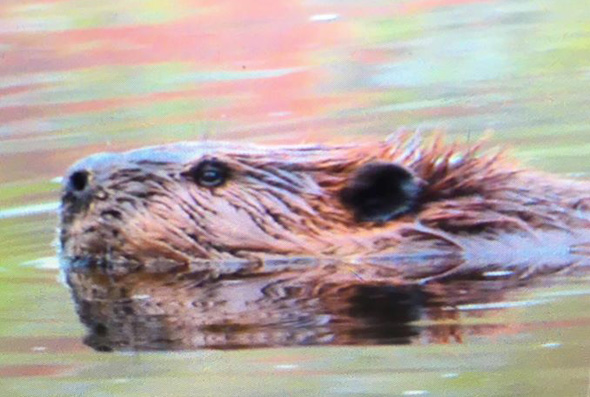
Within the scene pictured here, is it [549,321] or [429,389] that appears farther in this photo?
[549,321]

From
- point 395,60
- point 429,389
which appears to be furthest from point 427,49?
point 429,389

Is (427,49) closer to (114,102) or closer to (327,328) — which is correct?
(114,102)

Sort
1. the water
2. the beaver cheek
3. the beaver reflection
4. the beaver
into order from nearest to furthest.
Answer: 1. the water
2. the beaver reflection
3. the beaver
4. the beaver cheek

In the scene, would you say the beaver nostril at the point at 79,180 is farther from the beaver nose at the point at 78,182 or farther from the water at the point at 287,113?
the water at the point at 287,113

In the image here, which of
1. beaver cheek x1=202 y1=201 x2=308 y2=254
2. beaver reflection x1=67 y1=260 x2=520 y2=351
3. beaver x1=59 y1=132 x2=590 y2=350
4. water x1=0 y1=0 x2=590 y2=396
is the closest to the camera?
water x1=0 y1=0 x2=590 y2=396

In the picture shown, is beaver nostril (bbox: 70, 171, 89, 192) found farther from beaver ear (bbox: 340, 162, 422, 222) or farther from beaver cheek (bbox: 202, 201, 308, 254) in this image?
beaver ear (bbox: 340, 162, 422, 222)

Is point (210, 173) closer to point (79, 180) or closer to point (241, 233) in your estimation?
point (241, 233)

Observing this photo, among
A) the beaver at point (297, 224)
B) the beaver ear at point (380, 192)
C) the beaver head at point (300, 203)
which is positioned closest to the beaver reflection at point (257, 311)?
the beaver at point (297, 224)

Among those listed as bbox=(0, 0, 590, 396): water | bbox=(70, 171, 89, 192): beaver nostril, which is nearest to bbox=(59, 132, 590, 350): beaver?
bbox=(70, 171, 89, 192): beaver nostril
